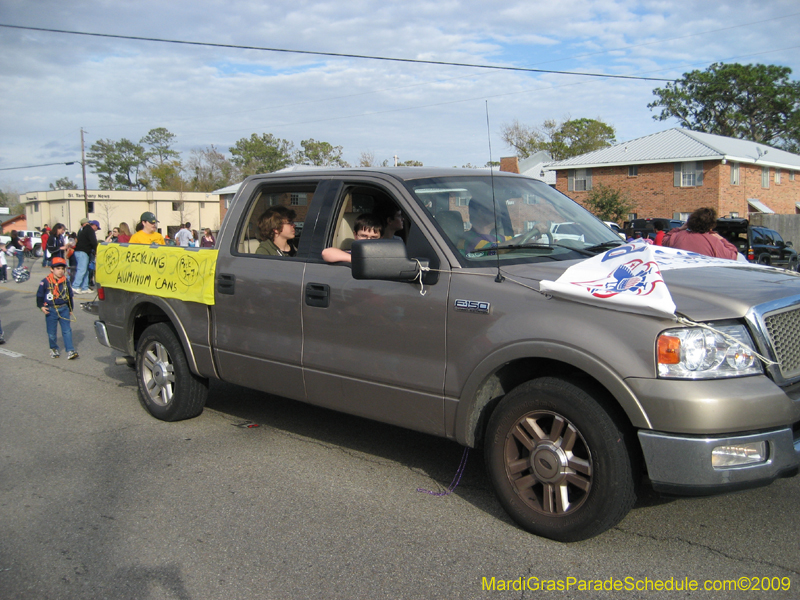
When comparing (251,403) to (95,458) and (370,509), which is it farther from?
(370,509)

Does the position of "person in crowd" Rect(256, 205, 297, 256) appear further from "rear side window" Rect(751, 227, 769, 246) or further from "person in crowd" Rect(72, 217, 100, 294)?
"rear side window" Rect(751, 227, 769, 246)

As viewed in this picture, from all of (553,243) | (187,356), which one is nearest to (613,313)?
(553,243)

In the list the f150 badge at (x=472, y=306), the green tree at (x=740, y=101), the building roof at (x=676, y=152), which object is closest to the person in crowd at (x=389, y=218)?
the f150 badge at (x=472, y=306)

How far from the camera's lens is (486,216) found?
4.35 metres

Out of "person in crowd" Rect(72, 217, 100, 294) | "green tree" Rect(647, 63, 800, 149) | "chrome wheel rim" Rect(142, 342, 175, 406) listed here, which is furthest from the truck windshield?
"green tree" Rect(647, 63, 800, 149)

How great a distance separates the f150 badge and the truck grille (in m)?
1.33

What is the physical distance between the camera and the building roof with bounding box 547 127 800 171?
4138cm

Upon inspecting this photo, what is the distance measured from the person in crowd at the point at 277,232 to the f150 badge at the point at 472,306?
1.67 meters

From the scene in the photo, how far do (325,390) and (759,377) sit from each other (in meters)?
2.56

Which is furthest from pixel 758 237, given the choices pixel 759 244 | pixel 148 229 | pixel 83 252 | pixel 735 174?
pixel 735 174

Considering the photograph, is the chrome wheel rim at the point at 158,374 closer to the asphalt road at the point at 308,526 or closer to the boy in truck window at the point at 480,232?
the asphalt road at the point at 308,526

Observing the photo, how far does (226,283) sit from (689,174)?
41.9 meters

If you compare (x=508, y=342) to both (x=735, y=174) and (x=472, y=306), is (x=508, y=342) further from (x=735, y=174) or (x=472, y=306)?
(x=735, y=174)

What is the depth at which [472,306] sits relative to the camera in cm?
378
